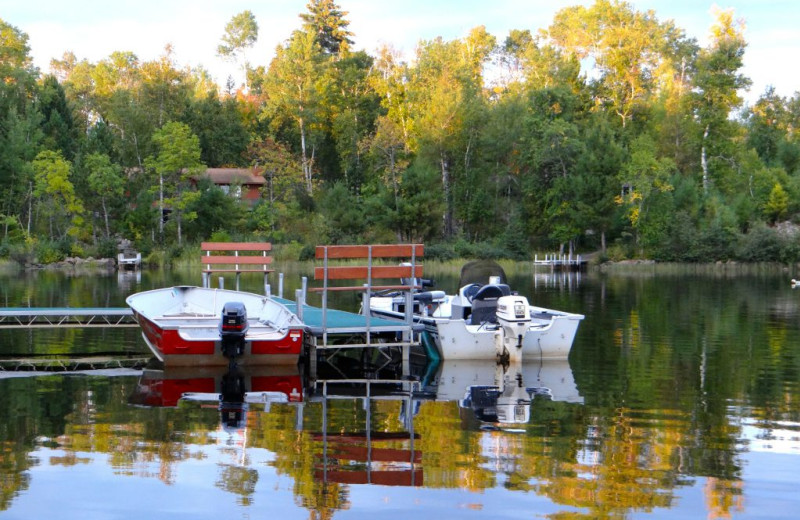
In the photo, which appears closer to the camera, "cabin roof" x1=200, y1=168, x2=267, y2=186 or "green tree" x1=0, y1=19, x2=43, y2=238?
"green tree" x1=0, y1=19, x2=43, y2=238

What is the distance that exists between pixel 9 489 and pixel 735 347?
16.1 metres

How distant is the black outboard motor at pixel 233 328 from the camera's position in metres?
17.0

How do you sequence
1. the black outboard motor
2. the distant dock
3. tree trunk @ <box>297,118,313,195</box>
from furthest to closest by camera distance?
tree trunk @ <box>297,118,313,195</box> → the distant dock → the black outboard motor

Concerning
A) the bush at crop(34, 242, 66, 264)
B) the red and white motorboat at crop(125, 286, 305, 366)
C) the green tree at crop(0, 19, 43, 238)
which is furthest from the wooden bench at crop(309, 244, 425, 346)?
the green tree at crop(0, 19, 43, 238)

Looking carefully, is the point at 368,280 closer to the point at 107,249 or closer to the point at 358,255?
the point at 358,255

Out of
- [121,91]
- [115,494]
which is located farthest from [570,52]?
[115,494]

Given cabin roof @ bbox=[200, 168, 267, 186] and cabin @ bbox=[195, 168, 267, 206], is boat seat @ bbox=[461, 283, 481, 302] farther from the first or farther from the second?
cabin roof @ bbox=[200, 168, 267, 186]

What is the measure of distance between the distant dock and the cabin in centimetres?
2068

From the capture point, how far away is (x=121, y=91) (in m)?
70.8

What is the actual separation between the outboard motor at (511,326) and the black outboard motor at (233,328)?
4566 mm

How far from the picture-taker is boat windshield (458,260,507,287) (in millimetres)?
21859

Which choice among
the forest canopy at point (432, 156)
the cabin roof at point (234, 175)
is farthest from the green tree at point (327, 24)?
the cabin roof at point (234, 175)

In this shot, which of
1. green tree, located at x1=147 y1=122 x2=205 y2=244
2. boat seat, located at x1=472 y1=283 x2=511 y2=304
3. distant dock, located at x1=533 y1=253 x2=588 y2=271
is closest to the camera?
boat seat, located at x1=472 y1=283 x2=511 y2=304

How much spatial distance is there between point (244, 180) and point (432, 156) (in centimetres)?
1383
